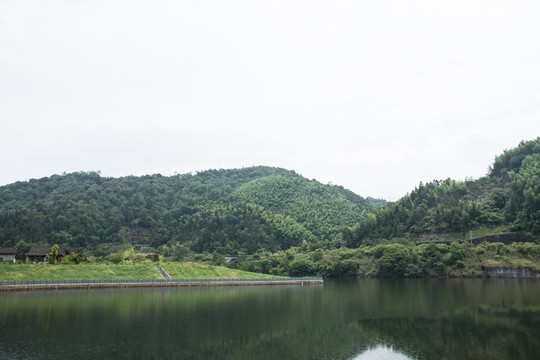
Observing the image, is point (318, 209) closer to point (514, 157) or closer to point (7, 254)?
point (514, 157)

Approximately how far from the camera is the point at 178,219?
172m

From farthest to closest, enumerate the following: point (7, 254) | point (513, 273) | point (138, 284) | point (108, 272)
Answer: point (7, 254) → point (513, 273) → point (108, 272) → point (138, 284)

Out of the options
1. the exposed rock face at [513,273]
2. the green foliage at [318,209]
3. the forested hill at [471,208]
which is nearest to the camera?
the exposed rock face at [513,273]

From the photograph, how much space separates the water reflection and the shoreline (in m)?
54.1

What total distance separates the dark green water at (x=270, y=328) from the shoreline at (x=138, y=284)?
11504 millimetres

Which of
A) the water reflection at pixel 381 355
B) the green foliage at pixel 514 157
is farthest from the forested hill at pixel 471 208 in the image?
the water reflection at pixel 381 355

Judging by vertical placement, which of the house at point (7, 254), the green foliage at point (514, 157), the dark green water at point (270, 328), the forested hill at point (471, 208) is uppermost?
the green foliage at point (514, 157)

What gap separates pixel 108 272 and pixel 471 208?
92.8m

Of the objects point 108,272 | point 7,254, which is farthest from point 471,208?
point 7,254

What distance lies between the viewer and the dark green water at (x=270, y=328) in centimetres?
2744

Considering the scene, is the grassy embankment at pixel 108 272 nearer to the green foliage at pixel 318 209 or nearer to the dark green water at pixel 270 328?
the dark green water at pixel 270 328

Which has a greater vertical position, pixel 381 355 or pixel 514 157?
pixel 514 157

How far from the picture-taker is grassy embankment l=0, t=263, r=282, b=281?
7019 centimetres

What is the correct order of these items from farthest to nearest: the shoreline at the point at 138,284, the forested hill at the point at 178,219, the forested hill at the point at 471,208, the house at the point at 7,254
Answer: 1. the forested hill at the point at 178,219
2. the forested hill at the point at 471,208
3. the house at the point at 7,254
4. the shoreline at the point at 138,284
